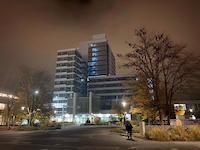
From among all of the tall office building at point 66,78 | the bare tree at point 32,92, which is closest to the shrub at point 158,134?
the bare tree at point 32,92

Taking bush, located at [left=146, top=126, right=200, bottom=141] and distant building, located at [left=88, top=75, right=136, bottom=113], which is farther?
distant building, located at [left=88, top=75, right=136, bottom=113]

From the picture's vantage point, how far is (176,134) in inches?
944

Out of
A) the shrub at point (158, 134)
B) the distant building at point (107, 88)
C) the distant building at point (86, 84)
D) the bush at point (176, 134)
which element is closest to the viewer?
the bush at point (176, 134)

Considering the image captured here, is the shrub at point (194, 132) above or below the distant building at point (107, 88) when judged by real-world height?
below

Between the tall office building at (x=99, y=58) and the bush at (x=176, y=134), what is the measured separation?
485ft

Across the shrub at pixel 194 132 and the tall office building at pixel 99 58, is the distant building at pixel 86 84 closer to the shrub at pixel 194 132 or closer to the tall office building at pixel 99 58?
the tall office building at pixel 99 58

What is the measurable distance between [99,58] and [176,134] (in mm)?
154889

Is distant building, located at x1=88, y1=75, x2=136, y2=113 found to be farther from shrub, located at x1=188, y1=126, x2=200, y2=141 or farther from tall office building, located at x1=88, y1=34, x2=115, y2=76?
shrub, located at x1=188, y1=126, x2=200, y2=141

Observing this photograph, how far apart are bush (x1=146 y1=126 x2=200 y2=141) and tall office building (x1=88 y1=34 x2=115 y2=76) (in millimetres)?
147845

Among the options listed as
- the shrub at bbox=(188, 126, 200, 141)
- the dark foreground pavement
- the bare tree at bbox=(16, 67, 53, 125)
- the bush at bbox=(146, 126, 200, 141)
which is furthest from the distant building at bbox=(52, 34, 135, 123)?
the shrub at bbox=(188, 126, 200, 141)

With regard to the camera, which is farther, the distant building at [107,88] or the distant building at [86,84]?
the distant building at [107,88]

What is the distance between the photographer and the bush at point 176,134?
76.0 ft

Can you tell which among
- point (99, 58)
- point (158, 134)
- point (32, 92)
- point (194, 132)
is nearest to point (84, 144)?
point (158, 134)

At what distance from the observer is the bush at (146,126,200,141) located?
912 inches
